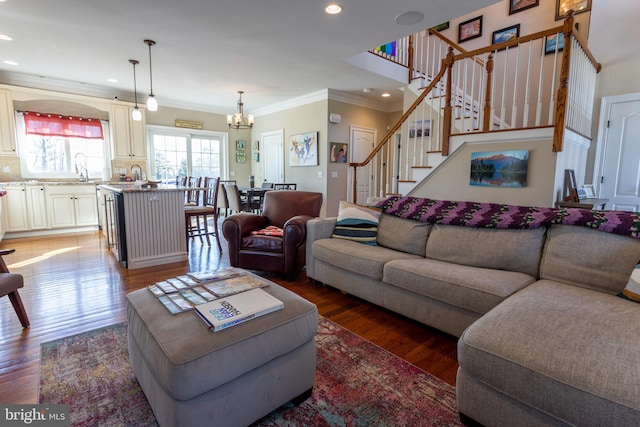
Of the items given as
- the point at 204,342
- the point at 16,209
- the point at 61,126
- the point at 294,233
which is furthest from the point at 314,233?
the point at 61,126

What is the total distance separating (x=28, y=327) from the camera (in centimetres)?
215

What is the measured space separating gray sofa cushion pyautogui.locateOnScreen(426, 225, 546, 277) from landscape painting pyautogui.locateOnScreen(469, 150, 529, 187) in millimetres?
1378

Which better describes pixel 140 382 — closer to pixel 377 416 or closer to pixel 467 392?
pixel 377 416

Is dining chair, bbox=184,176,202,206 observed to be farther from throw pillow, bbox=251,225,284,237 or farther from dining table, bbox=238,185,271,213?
throw pillow, bbox=251,225,284,237

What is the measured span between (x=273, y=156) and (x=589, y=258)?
21.1 ft

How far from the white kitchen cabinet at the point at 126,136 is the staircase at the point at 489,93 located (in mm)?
4342

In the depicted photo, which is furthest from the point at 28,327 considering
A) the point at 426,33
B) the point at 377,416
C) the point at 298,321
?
the point at 426,33

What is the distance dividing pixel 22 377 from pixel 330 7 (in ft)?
12.0

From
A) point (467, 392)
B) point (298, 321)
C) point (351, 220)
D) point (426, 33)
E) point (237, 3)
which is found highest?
point (426, 33)

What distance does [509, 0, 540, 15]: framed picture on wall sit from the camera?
4.73 meters

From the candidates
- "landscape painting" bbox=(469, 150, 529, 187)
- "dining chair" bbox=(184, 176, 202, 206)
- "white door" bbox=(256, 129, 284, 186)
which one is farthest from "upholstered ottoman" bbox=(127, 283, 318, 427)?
"white door" bbox=(256, 129, 284, 186)

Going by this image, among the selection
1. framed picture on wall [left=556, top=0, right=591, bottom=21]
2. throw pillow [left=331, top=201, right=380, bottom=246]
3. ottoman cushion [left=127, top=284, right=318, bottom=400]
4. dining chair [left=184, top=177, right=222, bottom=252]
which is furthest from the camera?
framed picture on wall [left=556, top=0, right=591, bottom=21]

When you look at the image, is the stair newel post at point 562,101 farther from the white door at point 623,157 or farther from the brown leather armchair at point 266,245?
the brown leather armchair at point 266,245

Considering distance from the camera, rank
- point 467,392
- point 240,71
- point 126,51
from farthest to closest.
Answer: point 240,71 → point 126,51 → point 467,392
